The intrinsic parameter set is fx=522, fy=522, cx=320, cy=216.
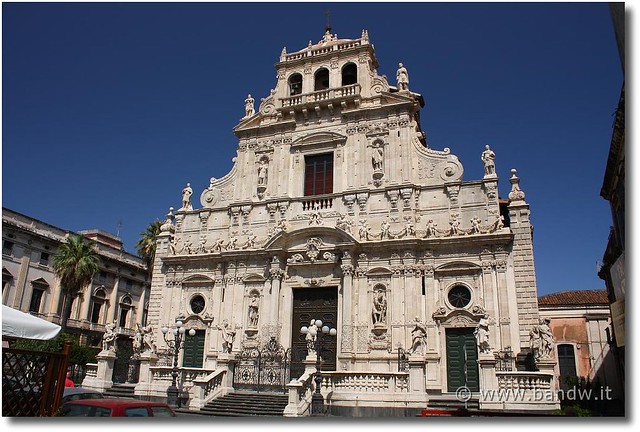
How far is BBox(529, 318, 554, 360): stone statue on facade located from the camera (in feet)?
52.3

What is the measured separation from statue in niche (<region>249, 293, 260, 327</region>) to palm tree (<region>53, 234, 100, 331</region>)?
1386 centimetres

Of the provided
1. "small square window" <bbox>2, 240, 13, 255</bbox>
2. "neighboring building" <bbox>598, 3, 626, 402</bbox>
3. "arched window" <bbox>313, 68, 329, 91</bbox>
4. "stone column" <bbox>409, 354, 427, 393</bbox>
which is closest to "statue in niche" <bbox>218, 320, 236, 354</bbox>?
"stone column" <bbox>409, 354, 427, 393</bbox>

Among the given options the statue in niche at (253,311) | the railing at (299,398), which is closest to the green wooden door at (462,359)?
the railing at (299,398)

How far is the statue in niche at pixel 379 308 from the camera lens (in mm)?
19109

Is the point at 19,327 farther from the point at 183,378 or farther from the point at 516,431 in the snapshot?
the point at 183,378

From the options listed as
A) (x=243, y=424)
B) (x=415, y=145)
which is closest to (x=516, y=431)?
(x=243, y=424)

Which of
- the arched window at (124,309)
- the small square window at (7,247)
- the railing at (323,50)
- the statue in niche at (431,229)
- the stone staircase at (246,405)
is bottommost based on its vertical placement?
the stone staircase at (246,405)

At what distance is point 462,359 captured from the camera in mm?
17891

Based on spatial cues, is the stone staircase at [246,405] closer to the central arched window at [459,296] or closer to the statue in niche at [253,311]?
the statue in niche at [253,311]

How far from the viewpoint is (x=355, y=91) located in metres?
22.9

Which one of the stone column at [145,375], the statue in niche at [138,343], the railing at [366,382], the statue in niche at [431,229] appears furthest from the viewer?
the statue in niche at [138,343]

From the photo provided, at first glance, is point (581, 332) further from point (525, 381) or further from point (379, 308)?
point (525, 381)

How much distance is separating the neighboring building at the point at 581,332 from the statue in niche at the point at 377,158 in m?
14.9

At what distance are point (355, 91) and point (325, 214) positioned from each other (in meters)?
5.75
